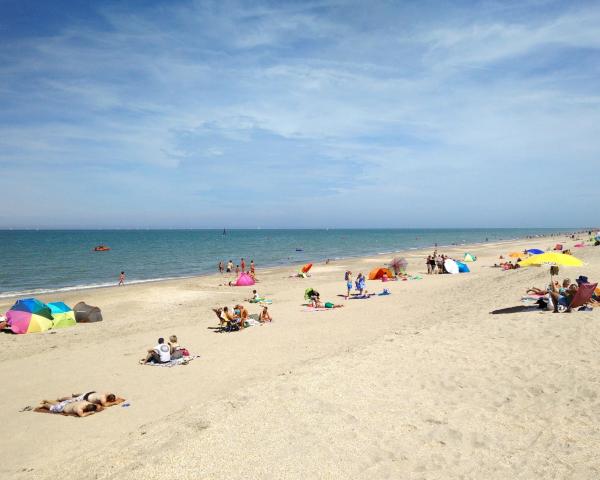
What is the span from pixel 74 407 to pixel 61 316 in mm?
9540

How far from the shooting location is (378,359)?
9.65m

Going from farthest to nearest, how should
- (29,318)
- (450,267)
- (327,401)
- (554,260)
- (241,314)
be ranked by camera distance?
(450,267), (554,260), (29,318), (241,314), (327,401)

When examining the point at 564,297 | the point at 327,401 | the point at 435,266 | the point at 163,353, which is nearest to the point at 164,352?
the point at 163,353

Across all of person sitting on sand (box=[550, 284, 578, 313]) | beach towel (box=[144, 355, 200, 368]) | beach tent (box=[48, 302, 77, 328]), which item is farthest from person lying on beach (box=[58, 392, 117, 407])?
person sitting on sand (box=[550, 284, 578, 313])

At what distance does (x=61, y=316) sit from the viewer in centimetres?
1608

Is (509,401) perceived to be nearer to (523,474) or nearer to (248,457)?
(523,474)

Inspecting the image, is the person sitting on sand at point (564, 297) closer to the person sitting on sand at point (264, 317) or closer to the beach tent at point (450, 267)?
the person sitting on sand at point (264, 317)

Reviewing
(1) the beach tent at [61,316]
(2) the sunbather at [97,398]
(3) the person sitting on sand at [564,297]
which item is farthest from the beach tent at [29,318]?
(3) the person sitting on sand at [564,297]

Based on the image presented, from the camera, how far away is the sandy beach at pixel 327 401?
5.65m

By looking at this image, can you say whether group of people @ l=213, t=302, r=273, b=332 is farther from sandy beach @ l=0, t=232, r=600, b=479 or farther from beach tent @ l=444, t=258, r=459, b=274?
beach tent @ l=444, t=258, r=459, b=274

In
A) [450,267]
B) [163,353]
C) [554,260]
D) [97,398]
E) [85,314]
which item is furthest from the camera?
[450,267]

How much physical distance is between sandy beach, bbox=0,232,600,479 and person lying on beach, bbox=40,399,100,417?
0.74 ft

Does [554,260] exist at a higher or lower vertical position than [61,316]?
higher

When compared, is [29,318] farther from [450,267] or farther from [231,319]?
[450,267]
